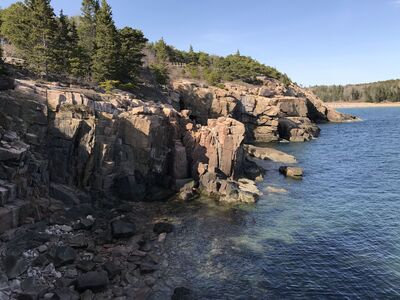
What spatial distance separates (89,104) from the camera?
150 ft

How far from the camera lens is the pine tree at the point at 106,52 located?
67.8m

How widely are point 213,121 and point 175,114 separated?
7.39m

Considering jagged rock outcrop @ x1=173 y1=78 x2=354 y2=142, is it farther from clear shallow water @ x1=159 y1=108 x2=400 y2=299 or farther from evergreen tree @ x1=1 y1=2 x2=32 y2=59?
clear shallow water @ x1=159 y1=108 x2=400 y2=299

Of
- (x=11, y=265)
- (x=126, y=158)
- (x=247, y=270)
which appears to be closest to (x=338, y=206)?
(x=247, y=270)

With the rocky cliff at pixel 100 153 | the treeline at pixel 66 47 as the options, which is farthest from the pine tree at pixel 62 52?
the rocky cliff at pixel 100 153

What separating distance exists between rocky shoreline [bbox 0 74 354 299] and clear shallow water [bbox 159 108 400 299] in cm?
300

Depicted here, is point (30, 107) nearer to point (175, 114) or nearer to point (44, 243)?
point (44, 243)

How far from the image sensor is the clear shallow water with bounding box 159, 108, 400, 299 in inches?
1077

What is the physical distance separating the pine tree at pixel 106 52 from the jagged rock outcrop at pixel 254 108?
21047mm

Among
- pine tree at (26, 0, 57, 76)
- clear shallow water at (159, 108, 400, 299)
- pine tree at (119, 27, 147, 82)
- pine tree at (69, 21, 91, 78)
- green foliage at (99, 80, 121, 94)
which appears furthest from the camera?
pine tree at (119, 27, 147, 82)

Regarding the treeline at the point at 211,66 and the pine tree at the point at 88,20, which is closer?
the pine tree at the point at 88,20

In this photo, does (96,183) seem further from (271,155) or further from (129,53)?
(271,155)

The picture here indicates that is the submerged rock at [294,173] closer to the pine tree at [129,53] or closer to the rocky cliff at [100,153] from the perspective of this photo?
the rocky cliff at [100,153]

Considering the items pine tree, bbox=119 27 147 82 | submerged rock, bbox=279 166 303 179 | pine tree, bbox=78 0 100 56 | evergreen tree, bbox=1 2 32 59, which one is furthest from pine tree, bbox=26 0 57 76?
submerged rock, bbox=279 166 303 179
